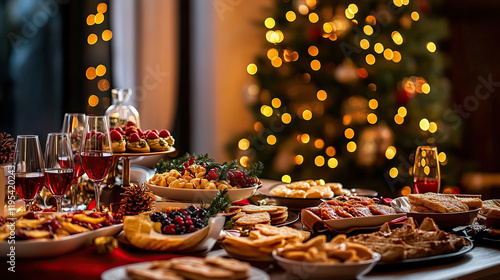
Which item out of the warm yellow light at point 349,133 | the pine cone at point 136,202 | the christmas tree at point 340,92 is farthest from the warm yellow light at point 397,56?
the pine cone at point 136,202

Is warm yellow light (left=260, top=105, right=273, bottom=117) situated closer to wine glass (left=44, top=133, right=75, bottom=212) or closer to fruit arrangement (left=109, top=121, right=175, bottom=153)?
fruit arrangement (left=109, top=121, right=175, bottom=153)

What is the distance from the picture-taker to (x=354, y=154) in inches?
166

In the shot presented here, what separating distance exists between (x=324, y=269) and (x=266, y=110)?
10.5ft

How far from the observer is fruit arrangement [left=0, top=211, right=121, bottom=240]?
1.27 m

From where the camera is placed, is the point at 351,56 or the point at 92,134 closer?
the point at 92,134

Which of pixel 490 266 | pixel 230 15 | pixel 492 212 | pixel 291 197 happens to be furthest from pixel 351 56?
pixel 490 266

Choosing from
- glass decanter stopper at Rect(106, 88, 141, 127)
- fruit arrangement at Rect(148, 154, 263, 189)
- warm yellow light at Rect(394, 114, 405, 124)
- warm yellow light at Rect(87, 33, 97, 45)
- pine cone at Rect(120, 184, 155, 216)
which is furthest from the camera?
warm yellow light at Rect(394, 114, 405, 124)

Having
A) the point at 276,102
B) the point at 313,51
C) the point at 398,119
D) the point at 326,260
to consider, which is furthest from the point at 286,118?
the point at 326,260

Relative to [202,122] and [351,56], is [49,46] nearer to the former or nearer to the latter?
[202,122]

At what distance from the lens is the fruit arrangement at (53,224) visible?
127cm

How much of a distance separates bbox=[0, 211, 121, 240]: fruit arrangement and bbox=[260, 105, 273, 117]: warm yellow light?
9.40ft

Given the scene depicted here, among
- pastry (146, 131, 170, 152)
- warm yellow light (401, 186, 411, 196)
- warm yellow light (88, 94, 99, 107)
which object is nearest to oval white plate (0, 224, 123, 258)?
pastry (146, 131, 170, 152)

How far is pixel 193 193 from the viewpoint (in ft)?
5.52

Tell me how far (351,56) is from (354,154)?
2.33 ft
